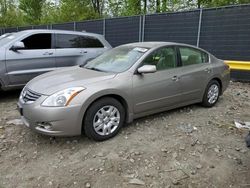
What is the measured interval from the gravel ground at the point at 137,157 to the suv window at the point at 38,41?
2124 mm

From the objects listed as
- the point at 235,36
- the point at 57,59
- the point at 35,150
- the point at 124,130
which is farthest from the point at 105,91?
the point at 235,36

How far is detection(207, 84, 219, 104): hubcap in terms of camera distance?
17.2 ft

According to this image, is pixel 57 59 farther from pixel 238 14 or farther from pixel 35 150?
pixel 238 14

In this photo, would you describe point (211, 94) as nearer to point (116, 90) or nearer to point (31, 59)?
point (116, 90)

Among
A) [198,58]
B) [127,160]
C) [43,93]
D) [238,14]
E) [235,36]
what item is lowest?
[127,160]

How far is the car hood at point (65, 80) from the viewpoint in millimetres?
3470

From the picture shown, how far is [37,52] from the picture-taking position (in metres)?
5.98

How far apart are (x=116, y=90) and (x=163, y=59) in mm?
1248

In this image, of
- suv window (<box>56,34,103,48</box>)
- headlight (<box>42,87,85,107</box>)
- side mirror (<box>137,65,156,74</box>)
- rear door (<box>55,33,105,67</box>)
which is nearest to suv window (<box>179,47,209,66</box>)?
side mirror (<box>137,65,156,74</box>)

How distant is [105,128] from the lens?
12.0ft

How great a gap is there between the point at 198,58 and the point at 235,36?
141 inches

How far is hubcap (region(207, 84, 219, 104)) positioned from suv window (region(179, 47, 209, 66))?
1.94 feet

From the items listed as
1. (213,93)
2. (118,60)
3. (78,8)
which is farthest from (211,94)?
(78,8)

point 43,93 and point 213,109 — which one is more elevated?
point 43,93
